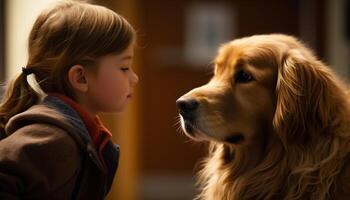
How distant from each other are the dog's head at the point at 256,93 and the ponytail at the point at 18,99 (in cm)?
38

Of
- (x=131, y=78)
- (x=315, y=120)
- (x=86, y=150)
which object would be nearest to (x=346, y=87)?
(x=315, y=120)

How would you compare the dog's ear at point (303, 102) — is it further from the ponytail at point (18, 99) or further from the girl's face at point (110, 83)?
the ponytail at point (18, 99)

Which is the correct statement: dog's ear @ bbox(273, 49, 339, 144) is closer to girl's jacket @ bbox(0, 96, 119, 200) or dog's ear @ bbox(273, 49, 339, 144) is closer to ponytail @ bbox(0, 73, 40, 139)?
girl's jacket @ bbox(0, 96, 119, 200)

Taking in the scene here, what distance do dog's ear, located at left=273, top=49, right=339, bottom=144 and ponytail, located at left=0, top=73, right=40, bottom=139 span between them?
24.1 inches

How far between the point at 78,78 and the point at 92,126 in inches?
4.9

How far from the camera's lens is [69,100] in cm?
149

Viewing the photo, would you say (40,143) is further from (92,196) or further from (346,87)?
(346,87)

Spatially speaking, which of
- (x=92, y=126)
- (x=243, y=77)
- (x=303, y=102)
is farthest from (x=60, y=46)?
(x=303, y=102)

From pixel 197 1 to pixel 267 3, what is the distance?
0.59m

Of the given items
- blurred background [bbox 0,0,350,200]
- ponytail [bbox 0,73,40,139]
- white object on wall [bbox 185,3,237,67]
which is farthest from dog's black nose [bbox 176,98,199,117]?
white object on wall [bbox 185,3,237,67]

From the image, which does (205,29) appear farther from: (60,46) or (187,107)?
(60,46)

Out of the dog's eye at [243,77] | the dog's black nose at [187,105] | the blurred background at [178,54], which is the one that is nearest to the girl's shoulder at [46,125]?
the dog's black nose at [187,105]

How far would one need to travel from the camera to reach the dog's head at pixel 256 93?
1561mm

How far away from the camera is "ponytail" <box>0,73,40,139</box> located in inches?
59.3
